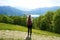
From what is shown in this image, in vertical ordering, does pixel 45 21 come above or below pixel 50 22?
above

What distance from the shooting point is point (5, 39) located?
12.7 m

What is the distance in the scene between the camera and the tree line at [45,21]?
3494cm

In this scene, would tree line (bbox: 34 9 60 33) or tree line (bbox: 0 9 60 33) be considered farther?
tree line (bbox: 0 9 60 33)

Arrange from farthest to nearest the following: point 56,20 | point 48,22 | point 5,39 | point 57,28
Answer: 1. point 48,22
2. point 56,20
3. point 57,28
4. point 5,39

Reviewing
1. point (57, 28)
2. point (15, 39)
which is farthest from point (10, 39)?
point (57, 28)

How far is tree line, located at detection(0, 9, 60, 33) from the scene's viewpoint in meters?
34.9

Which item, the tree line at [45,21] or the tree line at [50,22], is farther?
the tree line at [45,21]

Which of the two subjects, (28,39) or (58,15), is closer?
(28,39)

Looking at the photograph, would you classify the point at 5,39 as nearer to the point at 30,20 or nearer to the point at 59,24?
the point at 30,20

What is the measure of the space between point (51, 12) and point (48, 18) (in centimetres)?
279

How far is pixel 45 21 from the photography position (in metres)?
42.6

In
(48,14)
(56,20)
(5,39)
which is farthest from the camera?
(48,14)

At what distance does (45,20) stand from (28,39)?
→ 102ft

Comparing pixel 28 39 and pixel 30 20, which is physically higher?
pixel 30 20
